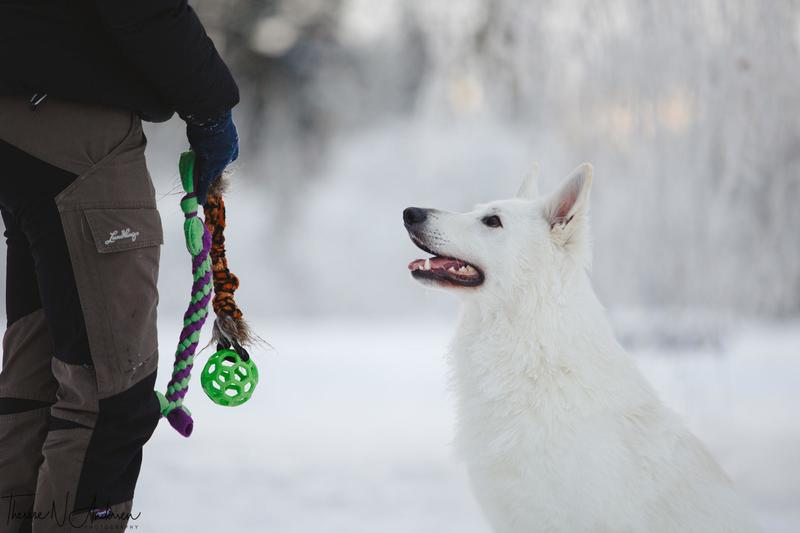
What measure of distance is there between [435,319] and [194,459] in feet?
14.1

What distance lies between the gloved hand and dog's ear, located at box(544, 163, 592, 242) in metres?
0.86

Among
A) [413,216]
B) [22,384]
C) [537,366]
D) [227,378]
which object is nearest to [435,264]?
[413,216]

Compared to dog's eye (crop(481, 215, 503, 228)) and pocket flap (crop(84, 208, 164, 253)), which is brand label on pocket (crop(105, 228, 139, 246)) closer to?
pocket flap (crop(84, 208, 164, 253))

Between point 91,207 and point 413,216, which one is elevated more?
point 413,216

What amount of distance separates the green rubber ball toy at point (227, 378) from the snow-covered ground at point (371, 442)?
0.66m

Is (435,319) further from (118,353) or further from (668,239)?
(118,353)

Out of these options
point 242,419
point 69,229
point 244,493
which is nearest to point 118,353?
point 69,229

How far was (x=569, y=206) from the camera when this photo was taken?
6.15ft

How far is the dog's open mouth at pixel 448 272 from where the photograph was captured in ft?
6.18

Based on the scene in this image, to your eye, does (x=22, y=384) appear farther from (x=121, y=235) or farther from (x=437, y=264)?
(x=437, y=264)

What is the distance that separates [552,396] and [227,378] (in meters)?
0.78

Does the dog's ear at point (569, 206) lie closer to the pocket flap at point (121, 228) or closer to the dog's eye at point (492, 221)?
the dog's eye at point (492, 221)

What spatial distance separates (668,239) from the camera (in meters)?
3.63

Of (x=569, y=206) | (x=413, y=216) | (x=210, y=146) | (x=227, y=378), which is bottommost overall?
(x=227, y=378)
